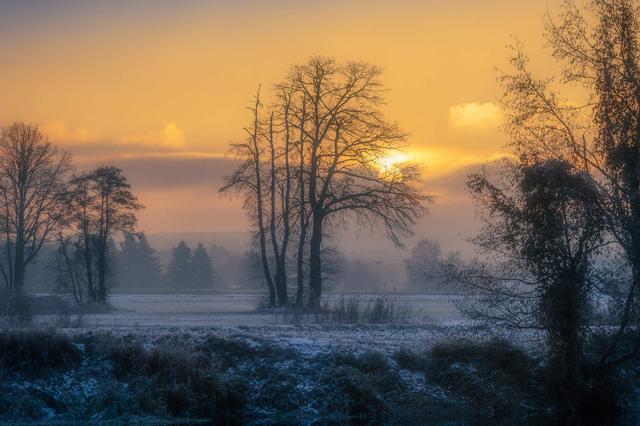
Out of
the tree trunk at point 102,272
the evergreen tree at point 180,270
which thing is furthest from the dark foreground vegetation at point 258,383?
the evergreen tree at point 180,270

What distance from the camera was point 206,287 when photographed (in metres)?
144

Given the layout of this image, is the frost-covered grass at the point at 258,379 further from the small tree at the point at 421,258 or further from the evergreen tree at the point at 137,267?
the evergreen tree at the point at 137,267

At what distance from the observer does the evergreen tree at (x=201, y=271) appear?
5669 inches

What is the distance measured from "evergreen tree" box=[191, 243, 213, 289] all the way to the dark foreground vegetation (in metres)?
119

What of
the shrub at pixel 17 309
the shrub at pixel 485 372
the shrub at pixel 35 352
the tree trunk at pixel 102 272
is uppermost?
the tree trunk at pixel 102 272

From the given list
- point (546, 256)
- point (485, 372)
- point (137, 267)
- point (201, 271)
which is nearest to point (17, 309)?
point (485, 372)

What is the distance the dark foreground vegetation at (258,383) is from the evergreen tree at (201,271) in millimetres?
118689

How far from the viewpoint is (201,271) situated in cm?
14525

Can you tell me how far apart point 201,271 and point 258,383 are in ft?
401

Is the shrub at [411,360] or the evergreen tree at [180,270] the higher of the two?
the evergreen tree at [180,270]

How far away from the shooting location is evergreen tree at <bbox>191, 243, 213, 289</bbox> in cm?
14400

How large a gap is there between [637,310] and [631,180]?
3.85m

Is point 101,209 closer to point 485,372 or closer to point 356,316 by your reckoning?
point 356,316

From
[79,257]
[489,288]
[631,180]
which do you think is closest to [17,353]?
[489,288]
